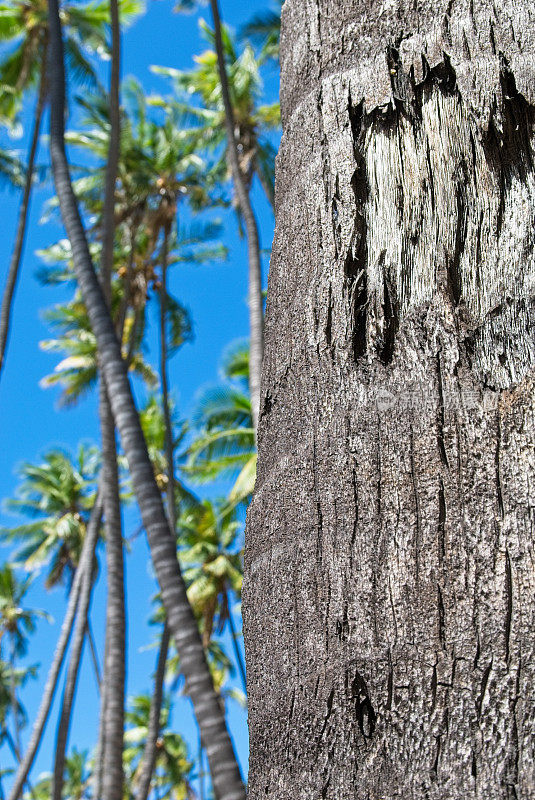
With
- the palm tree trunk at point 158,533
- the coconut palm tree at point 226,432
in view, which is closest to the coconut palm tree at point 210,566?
the coconut palm tree at point 226,432

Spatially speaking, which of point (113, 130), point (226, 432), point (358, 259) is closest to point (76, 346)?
point (226, 432)

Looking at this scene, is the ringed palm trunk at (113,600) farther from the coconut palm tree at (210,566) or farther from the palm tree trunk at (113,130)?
the coconut palm tree at (210,566)

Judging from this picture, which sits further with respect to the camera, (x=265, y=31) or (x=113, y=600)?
(x=265, y=31)

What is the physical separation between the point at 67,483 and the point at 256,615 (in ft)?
89.4

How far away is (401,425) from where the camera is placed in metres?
0.97

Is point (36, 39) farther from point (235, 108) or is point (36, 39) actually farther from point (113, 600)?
point (113, 600)

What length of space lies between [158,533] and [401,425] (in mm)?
3763

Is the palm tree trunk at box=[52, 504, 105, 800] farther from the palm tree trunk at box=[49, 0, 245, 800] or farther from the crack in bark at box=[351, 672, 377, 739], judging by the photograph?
the crack in bark at box=[351, 672, 377, 739]

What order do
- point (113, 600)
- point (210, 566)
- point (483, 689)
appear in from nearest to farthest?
point (483, 689), point (113, 600), point (210, 566)

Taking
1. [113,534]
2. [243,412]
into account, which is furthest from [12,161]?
[113,534]

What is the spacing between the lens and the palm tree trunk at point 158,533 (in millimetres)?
3967

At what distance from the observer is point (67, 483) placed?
27.4 m

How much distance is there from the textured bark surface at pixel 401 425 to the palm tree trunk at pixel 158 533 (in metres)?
3.16

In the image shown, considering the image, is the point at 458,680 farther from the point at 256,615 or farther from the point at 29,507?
the point at 29,507
